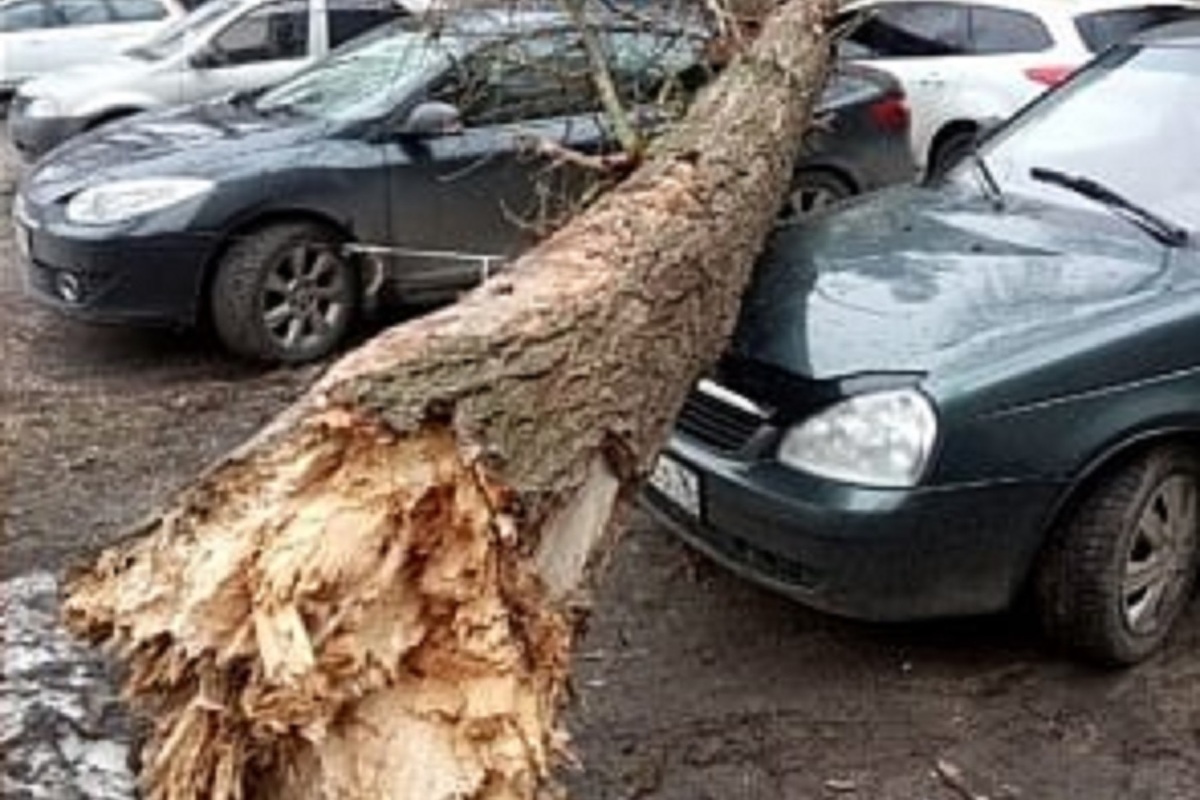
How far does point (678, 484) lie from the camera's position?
15.3 feet

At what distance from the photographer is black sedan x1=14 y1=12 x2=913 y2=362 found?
290 inches

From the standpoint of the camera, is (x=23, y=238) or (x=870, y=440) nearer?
(x=870, y=440)

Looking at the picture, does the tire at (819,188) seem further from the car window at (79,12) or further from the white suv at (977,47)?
the car window at (79,12)

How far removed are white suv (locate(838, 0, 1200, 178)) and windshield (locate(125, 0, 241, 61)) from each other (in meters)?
4.14

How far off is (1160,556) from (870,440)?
0.89 m

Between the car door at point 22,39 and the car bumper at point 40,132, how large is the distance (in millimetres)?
3181

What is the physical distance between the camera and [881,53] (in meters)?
10.6

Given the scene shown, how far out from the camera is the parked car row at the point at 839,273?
4324 millimetres

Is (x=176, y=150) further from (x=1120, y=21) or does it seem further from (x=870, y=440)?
(x=1120, y=21)

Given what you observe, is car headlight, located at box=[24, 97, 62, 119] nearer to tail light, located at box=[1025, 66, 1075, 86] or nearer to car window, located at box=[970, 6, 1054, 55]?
car window, located at box=[970, 6, 1054, 55]

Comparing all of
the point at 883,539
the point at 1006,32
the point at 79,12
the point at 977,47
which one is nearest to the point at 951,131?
the point at 977,47

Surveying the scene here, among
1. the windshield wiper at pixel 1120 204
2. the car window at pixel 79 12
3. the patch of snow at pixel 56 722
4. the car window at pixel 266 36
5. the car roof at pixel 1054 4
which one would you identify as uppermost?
the windshield wiper at pixel 1120 204

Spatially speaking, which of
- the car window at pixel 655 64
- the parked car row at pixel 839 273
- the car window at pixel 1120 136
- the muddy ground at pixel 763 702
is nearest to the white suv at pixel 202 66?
the parked car row at pixel 839 273

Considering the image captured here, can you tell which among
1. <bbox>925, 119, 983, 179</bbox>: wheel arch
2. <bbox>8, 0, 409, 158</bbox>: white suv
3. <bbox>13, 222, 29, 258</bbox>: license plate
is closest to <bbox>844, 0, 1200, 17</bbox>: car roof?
<bbox>925, 119, 983, 179</bbox>: wheel arch
